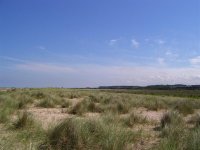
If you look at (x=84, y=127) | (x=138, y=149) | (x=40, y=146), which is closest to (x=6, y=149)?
(x=40, y=146)

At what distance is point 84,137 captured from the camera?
6.89 meters

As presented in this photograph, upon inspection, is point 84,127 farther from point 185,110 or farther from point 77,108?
point 185,110

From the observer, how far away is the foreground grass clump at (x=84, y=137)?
21.8 ft

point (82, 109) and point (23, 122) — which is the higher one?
point (82, 109)

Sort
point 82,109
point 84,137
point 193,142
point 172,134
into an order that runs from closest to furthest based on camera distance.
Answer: point 193,142, point 84,137, point 172,134, point 82,109

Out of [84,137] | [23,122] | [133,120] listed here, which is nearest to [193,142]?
[84,137]

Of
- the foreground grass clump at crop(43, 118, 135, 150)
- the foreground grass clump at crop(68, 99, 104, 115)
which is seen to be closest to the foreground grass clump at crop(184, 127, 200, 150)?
the foreground grass clump at crop(43, 118, 135, 150)

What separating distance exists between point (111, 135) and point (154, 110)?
12017mm

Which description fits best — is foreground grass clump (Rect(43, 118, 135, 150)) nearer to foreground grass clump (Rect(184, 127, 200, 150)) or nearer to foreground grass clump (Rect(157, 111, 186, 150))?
foreground grass clump (Rect(157, 111, 186, 150))

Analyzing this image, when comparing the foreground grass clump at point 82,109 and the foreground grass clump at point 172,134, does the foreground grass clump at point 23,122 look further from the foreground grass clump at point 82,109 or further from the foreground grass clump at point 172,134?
the foreground grass clump at point 82,109

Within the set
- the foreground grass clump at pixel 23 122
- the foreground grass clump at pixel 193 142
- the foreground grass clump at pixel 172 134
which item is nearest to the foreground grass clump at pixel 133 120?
the foreground grass clump at pixel 172 134

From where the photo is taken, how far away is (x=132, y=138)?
772cm

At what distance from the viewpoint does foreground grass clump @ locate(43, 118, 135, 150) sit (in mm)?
6652

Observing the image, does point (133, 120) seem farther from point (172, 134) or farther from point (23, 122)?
point (23, 122)
